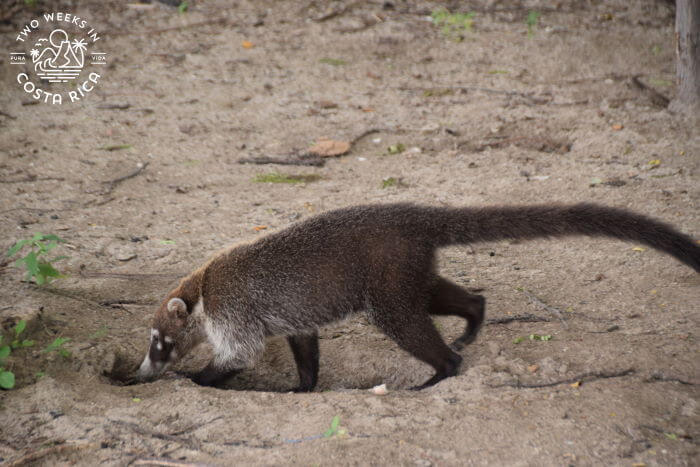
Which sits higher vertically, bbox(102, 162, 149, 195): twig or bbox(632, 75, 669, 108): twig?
bbox(102, 162, 149, 195): twig

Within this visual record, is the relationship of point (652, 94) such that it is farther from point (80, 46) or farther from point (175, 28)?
point (80, 46)

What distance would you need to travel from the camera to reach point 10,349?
3.76 meters

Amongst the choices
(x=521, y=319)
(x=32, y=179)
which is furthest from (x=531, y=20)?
(x=32, y=179)

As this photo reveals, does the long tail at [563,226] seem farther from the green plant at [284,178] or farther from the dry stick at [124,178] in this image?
the dry stick at [124,178]

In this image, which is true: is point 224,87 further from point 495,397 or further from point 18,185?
point 495,397

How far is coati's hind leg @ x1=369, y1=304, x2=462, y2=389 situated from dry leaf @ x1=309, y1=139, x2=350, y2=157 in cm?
324

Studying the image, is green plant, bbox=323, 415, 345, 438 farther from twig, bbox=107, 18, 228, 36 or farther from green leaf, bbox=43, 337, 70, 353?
twig, bbox=107, 18, 228, 36

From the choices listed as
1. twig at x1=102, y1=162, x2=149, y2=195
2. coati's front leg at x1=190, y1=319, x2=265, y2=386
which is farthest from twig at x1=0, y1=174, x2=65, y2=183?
coati's front leg at x1=190, y1=319, x2=265, y2=386

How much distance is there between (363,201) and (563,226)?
2.36 metres

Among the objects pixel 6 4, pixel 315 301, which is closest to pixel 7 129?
pixel 6 4

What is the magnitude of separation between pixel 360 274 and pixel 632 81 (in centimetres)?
556

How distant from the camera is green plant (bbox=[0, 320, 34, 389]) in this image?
3.44m

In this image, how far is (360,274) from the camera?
3.84 metres

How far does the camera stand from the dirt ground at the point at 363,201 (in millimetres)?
3217
